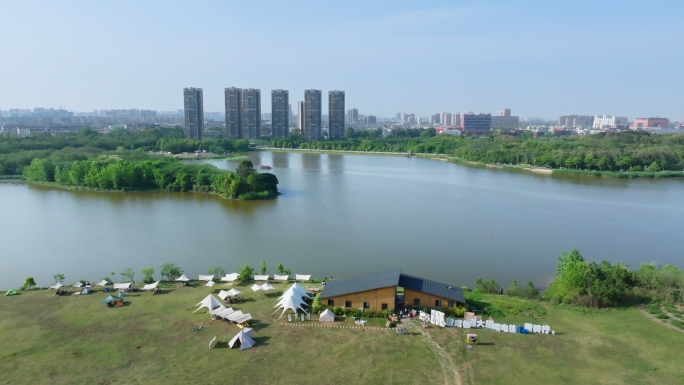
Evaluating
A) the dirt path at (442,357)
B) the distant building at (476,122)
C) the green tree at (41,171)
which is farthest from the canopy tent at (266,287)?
the distant building at (476,122)

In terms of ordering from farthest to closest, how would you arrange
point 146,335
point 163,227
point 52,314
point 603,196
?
point 603,196 < point 163,227 < point 52,314 < point 146,335

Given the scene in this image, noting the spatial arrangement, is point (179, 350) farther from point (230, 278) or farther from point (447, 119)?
point (447, 119)

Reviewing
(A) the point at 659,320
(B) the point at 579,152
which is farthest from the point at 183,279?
(B) the point at 579,152

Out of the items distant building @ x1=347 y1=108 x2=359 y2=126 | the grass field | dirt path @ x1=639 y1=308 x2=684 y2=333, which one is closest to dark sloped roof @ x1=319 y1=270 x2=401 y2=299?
the grass field

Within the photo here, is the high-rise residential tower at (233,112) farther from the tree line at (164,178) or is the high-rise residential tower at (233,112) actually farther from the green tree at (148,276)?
the green tree at (148,276)

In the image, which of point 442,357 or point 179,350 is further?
point 179,350

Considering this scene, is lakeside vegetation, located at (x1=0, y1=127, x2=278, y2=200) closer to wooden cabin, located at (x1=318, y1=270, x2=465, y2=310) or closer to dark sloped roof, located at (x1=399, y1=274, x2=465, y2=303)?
wooden cabin, located at (x1=318, y1=270, x2=465, y2=310)

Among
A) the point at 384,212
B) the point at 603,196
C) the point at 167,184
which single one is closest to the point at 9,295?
the point at 384,212

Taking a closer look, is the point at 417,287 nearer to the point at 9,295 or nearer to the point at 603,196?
the point at 9,295
